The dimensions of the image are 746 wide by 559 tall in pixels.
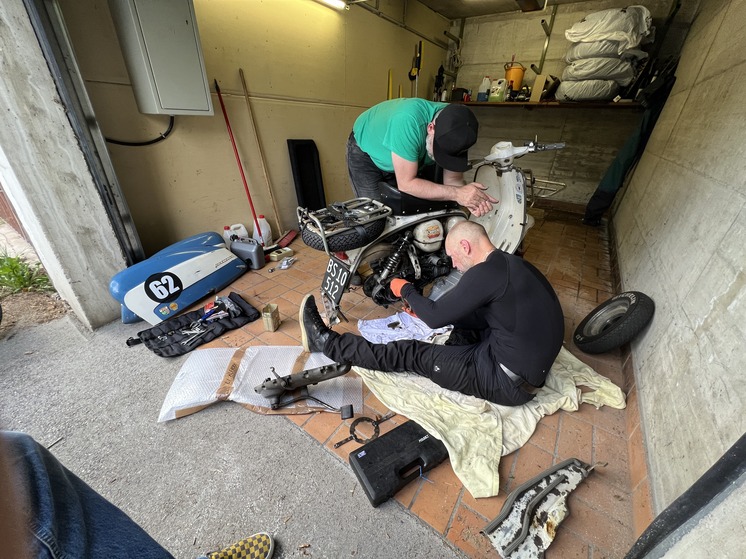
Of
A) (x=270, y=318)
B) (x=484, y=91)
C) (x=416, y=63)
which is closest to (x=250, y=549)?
(x=270, y=318)

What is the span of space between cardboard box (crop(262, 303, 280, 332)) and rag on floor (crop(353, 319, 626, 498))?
737mm

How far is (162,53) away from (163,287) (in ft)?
5.71

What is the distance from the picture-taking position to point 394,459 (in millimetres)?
1314

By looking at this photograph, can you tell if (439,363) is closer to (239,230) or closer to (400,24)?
(239,230)

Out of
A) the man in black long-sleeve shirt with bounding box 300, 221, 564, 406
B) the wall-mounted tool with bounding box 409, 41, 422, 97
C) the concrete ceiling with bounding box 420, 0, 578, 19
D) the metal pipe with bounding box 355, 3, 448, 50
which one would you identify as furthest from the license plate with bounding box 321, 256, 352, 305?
the concrete ceiling with bounding box 420, 0, 578, 19

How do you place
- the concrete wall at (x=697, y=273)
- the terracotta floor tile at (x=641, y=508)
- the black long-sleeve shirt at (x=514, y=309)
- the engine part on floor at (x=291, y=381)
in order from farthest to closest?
the engine part on floor at (x=291, y=381) < the black long-sleeve shirt at (x=514, y=309) < the terracotta floor tile at (x=641, y=508) < the concrete wall at (x=697, y=273)

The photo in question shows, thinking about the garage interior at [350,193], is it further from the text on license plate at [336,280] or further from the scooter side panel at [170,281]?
the text on license plate at [336,280]

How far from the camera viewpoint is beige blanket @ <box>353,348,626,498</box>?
1363 millimetres

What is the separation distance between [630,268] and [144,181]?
4215mm

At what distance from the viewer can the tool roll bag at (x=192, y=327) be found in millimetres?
2006

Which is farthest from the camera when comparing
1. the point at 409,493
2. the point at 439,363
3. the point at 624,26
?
the point at 624,26

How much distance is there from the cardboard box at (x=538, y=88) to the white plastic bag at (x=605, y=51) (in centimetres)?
68

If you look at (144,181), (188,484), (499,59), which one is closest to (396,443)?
(188,484)

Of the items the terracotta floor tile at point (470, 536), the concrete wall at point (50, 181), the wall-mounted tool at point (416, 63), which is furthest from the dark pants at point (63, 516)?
the wall-mounted tool at point (416, 63)
